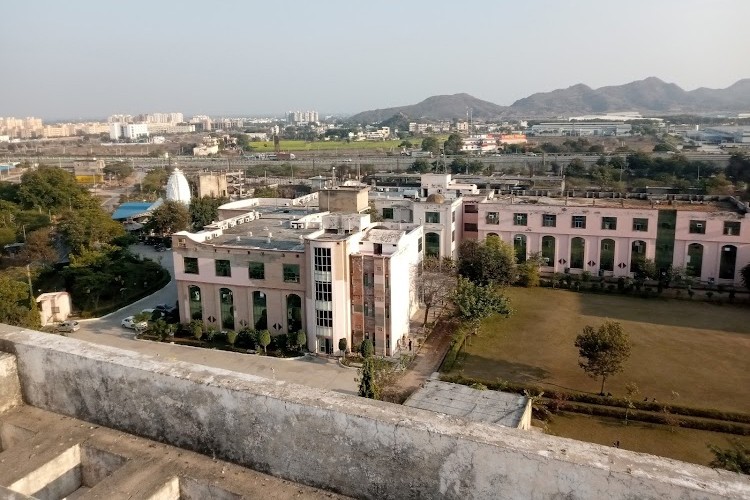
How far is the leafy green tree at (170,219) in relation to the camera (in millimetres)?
31766

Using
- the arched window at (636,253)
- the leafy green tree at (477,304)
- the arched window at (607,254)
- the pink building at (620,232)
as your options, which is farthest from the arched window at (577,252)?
the leafy green tree at (477,304)

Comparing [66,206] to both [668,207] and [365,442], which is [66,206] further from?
[365,442]

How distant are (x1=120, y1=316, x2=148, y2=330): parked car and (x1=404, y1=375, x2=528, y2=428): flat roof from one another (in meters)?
10.1

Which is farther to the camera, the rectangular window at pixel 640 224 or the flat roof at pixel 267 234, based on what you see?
the rectangular window at pixel 640 224

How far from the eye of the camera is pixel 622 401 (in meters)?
13.9

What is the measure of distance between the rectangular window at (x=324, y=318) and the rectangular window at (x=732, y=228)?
1690 centimetres

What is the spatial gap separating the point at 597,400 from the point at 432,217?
13.0 m

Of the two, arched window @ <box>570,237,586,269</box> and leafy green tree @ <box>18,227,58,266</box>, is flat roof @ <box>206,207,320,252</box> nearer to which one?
leafy green tree @ <box>18,227,58,266</box>

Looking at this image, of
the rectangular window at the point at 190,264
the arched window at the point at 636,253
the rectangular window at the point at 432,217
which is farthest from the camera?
the rectangular window at the point at 432,217

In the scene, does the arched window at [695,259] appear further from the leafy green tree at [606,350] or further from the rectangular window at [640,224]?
the leafy green tree at [606,350]

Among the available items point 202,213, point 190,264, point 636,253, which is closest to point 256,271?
point 190,264

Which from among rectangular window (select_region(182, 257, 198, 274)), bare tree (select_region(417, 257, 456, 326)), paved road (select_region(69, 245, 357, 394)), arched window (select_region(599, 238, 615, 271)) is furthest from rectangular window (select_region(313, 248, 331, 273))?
arched window (select_region(599, 238, 615, 271))

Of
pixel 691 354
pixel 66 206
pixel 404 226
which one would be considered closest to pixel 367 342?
pixel 404 226

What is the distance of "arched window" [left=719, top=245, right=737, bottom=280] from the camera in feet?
78.7
